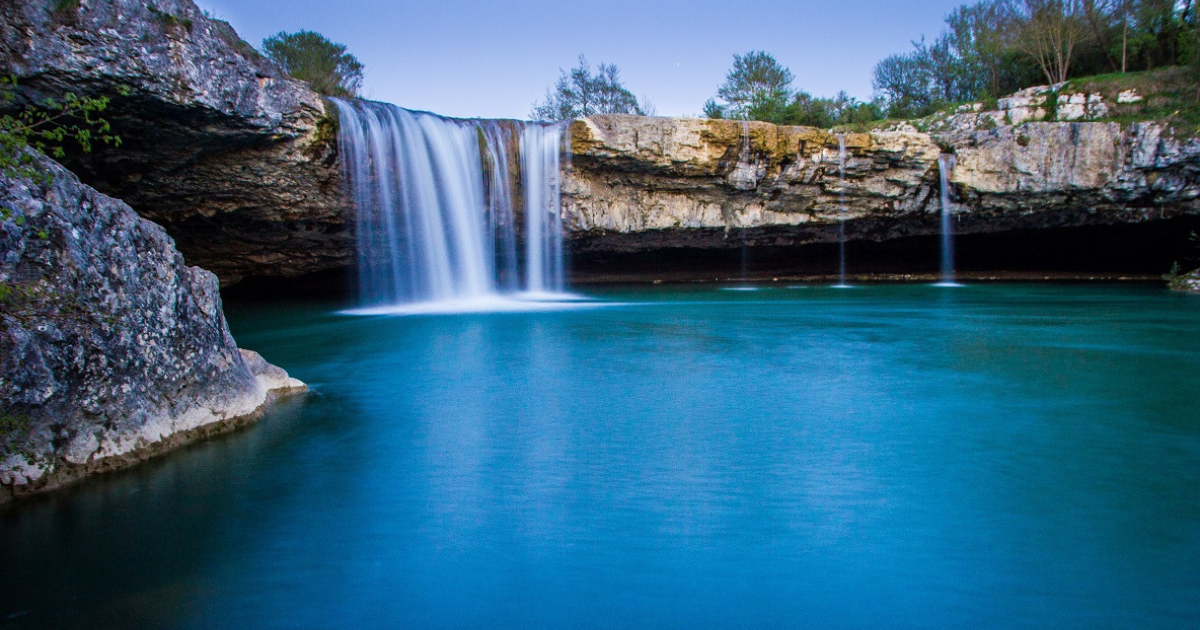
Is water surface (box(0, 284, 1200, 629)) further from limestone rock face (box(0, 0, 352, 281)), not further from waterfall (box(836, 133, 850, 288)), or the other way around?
waterfall (box(836, 133, 850, 288))

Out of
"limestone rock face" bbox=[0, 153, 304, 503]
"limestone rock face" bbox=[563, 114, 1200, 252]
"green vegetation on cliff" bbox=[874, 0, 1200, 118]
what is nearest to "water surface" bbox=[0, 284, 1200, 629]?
"limestone rock face" bbox=[0, 153, 304, 503]

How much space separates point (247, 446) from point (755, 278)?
21976 millimetres

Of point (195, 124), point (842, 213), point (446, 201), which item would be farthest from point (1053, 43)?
point (195, 124)

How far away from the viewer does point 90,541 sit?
13.4 ft

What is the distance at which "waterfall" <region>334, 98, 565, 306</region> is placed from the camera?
16.6 metres

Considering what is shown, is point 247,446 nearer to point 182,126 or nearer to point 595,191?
point 182,126

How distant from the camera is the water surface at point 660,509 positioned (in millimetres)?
3449

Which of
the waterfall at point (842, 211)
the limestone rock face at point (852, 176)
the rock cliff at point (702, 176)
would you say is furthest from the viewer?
the waterfall at point (842, 211)

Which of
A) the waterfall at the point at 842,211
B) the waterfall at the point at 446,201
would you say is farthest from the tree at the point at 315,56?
the waterfall at the point at 842,211

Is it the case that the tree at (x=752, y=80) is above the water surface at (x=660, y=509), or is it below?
above

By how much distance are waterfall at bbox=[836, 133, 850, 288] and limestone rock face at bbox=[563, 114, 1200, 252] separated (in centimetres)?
4

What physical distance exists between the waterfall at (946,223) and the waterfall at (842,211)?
2648 mm

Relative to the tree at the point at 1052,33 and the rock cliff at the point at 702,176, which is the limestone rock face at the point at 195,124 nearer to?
the rock cliff at the point at 702,176

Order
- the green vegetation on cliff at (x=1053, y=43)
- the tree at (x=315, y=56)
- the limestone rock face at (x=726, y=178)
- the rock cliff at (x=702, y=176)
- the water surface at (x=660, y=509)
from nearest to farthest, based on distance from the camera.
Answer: the water surface at (x=660, y=509)
the rock cliff at (x=702, y=176)
the limestone rock face at (x=726, y=178)
the green vegetation on cliff at (x=1053, y=43)
the tree at (x=315, y=56)
